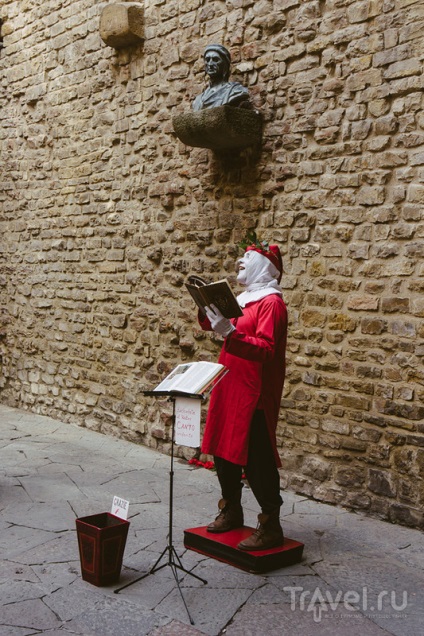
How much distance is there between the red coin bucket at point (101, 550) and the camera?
3.40 meters

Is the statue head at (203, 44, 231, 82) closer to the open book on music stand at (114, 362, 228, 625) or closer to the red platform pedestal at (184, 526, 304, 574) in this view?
the open book on music stand at (114, 362, 228, 625)

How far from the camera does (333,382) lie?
4.96m

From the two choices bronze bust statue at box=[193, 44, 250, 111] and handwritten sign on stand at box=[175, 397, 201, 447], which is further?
bronze bust statue at box=[193, 44, 250, 111]

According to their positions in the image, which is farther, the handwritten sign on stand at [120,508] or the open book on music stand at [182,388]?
the handwritten sign on stand at [120,508]

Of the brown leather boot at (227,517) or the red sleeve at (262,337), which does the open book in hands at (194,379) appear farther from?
the brown leather boot at (227,517)

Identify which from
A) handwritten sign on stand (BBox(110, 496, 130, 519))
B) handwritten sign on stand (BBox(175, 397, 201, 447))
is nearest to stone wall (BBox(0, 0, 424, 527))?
handwritten sign on stand (BBox(175, 397, 201, 447))

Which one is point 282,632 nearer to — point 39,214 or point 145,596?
point 145,596

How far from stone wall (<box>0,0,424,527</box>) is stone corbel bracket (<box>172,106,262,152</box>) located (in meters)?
0.14

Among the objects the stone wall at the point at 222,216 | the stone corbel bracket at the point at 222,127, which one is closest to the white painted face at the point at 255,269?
the stone wall at the point at 222,216

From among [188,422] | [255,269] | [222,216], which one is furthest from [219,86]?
[188,422]

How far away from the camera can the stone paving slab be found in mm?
3109

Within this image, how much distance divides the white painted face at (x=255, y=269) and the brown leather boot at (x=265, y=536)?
4.03 ft

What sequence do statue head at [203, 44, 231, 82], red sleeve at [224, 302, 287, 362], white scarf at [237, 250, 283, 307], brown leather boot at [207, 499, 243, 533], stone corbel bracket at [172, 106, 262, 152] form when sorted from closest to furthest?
red sleeve at [224, 302, 287, 362] < white scarf at [237, 250, 283, 307] < brown leather boot at [207, 499, 243, 533] < stone corbel bracket at [172, 106, 262, 152] < statue head at [203, 44, 231, 82]

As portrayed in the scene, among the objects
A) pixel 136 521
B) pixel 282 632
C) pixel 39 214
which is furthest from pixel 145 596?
pixel 39 214
